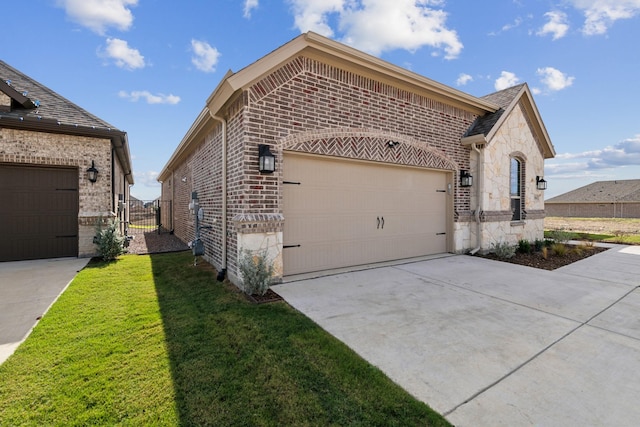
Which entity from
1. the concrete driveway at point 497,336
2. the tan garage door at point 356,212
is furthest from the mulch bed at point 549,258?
the tan garage door at point 356,212

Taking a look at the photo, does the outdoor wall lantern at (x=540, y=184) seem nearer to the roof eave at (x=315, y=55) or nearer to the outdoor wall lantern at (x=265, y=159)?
the roof eave at (x=315, y=55)

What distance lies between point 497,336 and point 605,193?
58.7 meters

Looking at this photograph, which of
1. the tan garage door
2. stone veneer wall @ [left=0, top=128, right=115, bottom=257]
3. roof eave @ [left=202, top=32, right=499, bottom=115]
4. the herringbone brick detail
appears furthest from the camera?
stone veneer wall @ [left=0, top=128, right=115, bottom=257]

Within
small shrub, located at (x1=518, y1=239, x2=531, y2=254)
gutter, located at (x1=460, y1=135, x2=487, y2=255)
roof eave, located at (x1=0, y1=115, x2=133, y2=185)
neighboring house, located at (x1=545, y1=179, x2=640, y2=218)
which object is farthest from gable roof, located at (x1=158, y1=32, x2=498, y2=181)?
neighboring house, located at (x1=545, y1=179, x2=640, y2=218)

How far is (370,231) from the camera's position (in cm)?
666

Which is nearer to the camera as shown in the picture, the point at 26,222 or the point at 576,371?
the point at 576,371

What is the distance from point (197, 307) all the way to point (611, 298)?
253 inches

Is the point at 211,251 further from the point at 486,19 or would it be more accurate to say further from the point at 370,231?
the point at 486,19

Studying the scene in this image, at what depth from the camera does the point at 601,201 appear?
136 ft

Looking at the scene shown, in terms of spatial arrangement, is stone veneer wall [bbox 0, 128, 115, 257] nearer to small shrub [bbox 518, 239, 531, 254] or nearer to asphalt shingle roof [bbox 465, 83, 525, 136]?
asphalt shingle roof [bbox 465, 83, 525, 136]

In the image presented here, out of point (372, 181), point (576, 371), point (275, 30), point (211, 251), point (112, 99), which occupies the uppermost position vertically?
point (275, 30)

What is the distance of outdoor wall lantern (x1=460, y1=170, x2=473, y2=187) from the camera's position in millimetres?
7993

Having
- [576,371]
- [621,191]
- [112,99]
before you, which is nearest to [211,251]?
[576,371]

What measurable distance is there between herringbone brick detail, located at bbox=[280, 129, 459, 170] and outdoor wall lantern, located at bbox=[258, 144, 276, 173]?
38 cm
